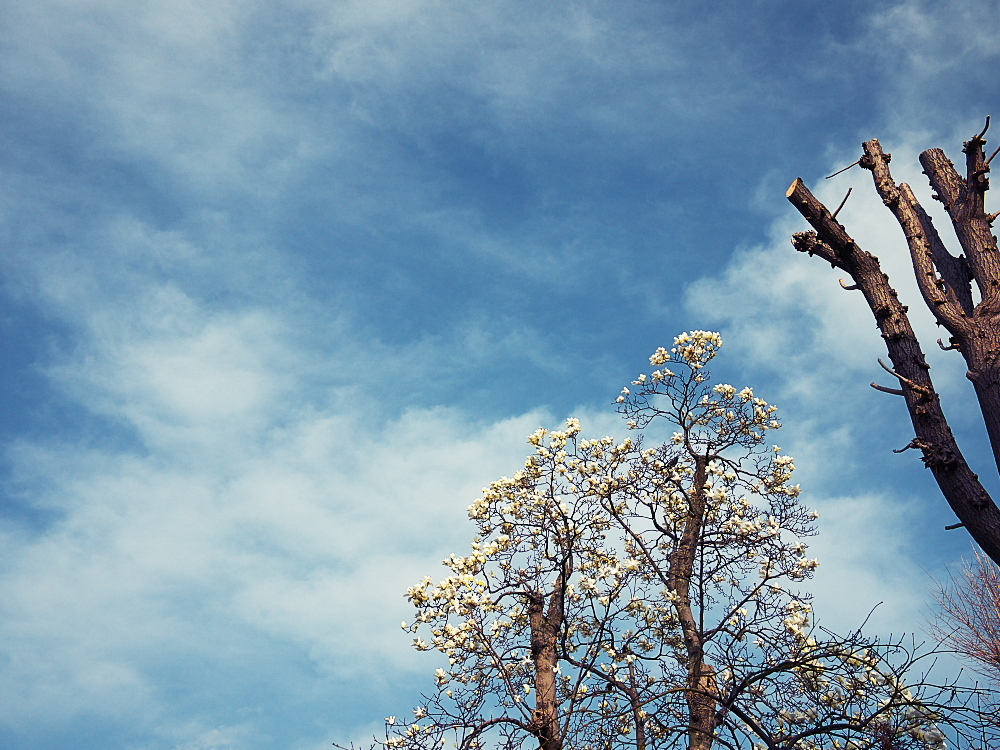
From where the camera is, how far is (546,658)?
1120 centimetres

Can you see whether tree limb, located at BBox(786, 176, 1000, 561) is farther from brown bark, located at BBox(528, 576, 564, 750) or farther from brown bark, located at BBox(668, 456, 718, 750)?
brown bark, located at BBox(528, 576, 564, 750)

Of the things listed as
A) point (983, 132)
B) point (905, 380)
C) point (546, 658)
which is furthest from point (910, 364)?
point (546, 658)

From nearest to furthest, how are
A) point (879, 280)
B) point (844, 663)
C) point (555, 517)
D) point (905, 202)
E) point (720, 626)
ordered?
1. point (844, 663)
2. point (879, 280)
3. point (905, 202)
4. point (720, 626)
5. point (555, 517)

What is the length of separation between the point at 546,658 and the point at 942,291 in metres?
7.11

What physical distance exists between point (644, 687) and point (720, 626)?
328cm

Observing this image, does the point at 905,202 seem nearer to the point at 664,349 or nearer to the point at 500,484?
the point at 664,349

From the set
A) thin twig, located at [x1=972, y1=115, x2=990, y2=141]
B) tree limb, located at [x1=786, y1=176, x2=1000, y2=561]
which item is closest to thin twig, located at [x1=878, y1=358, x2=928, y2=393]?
tree limb, located at [x1=786, y1=176, x2=1000, y2=561]

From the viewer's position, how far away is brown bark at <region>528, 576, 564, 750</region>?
9783 millimetres

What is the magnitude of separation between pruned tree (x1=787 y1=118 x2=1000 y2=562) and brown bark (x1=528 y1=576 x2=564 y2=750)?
17.2ft

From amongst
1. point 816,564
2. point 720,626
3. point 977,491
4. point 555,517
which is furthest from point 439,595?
point 977,491

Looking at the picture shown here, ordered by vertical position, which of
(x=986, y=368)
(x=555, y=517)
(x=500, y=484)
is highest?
(x=500, y=484)

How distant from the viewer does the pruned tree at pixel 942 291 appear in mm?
7008

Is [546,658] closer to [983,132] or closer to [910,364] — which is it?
[910,364]

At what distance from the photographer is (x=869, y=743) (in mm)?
5758
